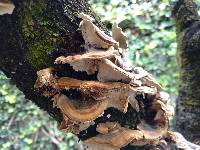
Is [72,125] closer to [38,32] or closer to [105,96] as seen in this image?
[105,96]

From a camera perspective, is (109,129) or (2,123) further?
(2,123)

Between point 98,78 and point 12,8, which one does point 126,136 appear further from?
point 12,8

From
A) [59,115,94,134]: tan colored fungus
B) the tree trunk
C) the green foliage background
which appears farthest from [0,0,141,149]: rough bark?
the green foliage background

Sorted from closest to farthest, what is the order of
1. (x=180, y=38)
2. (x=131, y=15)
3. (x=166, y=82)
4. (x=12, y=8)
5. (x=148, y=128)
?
(x=12, y=8), (x=148, y=128), (x=180, y=38), (x=131, y=15), (x=166, y=82)

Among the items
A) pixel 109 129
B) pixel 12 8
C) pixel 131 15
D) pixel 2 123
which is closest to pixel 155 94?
pixel 109 129

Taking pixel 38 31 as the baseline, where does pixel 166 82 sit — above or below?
below

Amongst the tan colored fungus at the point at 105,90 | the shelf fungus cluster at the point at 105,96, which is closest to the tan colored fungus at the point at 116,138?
the shelf fungus cluster at the point at 105,96
